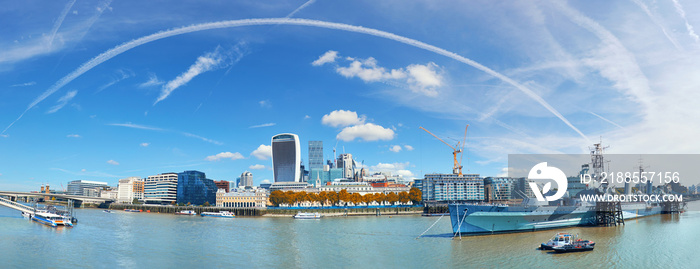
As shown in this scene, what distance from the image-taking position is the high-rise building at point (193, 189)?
187m

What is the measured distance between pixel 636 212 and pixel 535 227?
50282mm

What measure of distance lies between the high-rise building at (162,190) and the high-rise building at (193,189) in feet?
13.5

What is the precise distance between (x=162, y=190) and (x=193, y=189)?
16.3 metres

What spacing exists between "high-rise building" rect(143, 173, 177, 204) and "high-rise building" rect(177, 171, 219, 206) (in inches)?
161

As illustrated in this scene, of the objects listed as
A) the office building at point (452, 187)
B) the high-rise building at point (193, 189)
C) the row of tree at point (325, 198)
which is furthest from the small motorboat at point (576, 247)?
the high-rise building at point (193, 189)

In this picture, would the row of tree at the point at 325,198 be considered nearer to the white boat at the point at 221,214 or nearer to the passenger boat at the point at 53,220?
the white boat at the point at 221,214

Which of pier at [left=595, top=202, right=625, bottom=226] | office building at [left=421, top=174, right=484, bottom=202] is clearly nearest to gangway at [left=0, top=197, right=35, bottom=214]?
pier at [left=595, top=202, right=625, bottom=226]

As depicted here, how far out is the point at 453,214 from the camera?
160ft

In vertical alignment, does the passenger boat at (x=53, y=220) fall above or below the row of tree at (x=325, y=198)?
above

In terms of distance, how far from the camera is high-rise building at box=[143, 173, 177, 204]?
19041 centimetres

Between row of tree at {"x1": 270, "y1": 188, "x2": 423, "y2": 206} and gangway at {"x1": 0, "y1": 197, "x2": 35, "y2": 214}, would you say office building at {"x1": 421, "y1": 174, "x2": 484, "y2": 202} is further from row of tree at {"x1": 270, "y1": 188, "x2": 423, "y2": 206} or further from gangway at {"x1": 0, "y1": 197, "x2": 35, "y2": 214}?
gangway at {"x1": 0, "y1": 197, "x2": 35, "y2": 214}

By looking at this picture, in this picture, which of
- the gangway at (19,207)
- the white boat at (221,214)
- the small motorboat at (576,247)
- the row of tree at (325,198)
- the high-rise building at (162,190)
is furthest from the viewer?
the high-rise building at (162,190)

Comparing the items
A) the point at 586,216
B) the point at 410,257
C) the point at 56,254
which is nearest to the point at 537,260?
the point at 410,257

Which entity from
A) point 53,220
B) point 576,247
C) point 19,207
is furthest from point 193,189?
point 576,247
